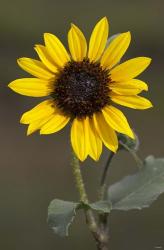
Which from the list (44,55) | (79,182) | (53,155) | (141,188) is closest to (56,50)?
(44,55)

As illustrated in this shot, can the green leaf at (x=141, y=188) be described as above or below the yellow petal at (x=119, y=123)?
below

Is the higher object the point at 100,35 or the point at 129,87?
the point at 100,35

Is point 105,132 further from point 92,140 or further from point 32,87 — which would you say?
point 32,87

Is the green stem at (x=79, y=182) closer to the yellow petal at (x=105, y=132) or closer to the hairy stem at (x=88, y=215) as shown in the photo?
the hairy stem at (x=88, y=215)

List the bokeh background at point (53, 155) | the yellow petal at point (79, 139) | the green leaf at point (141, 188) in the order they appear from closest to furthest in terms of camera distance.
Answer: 1. the yellow petal at point (79, 139)
2. the green leaf at point (141, 188)
3. the bokeh background at point (53, 155)

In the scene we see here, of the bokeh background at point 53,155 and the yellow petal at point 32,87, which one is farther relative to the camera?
the bokeh background at point 53,155

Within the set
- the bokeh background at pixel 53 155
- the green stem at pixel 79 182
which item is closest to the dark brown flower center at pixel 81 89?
the green stem at pixel 79 182

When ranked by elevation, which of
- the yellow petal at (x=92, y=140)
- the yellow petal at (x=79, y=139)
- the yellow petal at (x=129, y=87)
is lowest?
the yellow petal at (x=92, y=140)

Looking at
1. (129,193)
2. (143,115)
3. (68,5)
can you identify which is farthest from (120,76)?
(68,5)
